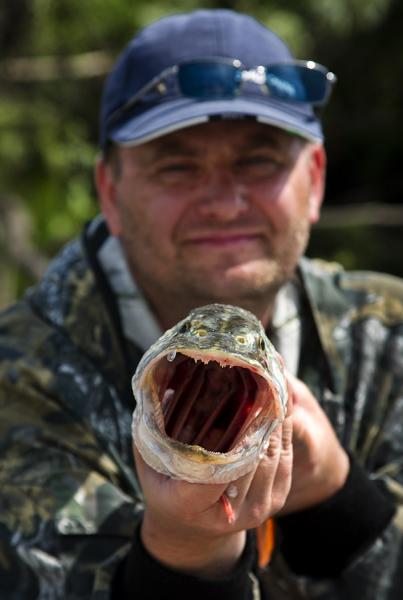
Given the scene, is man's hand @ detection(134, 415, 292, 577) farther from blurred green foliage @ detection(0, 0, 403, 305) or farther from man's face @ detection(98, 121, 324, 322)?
blurred green foliage @ detection(0, 0, 403, 305)

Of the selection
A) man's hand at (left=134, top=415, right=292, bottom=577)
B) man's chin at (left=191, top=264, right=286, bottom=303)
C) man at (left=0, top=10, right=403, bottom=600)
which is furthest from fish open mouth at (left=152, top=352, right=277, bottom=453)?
man's chin at (left=191, top=264, right=286, bottom=303)

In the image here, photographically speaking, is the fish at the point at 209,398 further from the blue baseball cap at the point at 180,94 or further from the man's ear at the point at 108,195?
the man's ear at the point at 108,195

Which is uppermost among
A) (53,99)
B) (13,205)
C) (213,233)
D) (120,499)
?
(213,233)

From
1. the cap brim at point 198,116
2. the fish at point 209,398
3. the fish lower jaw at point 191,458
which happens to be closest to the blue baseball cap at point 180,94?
the cap brim at point 198,116

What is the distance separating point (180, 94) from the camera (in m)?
3.72

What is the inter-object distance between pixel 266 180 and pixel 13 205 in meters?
5.76

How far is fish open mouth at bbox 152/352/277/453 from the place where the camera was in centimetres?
245

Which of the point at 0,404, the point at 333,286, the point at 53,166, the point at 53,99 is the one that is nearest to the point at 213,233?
the point at 333,286

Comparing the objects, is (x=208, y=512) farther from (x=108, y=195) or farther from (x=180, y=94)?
(x=108, y=195)

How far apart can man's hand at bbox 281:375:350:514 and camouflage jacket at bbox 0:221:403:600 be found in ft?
1.06

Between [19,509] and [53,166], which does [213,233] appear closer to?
[19,509]

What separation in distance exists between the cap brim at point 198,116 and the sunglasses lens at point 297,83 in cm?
4

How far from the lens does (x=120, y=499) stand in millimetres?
3330

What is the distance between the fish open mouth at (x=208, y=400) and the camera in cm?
245
